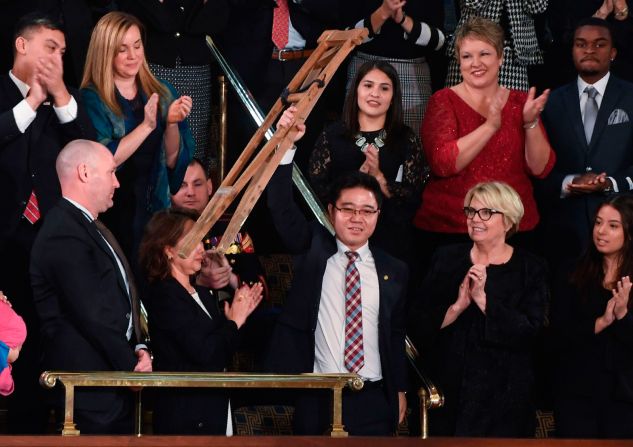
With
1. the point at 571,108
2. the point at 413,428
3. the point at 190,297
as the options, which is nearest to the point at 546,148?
the point at 571,108

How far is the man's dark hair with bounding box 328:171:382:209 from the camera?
7316 mm

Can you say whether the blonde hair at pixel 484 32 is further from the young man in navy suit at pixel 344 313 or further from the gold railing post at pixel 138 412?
the gold railing post at pixel 138 412

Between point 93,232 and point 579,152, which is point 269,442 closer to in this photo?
point 93,232

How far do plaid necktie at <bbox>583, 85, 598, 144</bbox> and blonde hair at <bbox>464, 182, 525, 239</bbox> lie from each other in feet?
4.39

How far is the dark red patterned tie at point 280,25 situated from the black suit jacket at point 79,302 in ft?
9.24

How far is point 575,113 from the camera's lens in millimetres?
8703

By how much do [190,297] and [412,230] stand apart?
72.6 inches

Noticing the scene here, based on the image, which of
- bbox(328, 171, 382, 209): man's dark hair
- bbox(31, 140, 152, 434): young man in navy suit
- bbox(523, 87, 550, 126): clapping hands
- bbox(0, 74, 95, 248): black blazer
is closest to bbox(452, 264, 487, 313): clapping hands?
bbox(328, 171, 382, 209): man's dark hair

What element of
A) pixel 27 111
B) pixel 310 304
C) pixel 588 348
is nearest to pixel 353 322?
pixel 310 304

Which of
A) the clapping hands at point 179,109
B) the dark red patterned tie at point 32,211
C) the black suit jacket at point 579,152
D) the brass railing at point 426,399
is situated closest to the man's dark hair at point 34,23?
the clapping hands at point 179,109

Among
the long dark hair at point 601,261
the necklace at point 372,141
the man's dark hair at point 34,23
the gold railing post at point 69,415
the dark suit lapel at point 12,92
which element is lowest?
the gold railing post at point 69,415

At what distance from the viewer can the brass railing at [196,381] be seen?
6.21m

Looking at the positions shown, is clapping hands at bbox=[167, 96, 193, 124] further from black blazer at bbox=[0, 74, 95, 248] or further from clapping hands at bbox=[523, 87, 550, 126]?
clapping hands at bbox=[523, 87, 550, 126]

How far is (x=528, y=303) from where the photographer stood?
7445 mm
